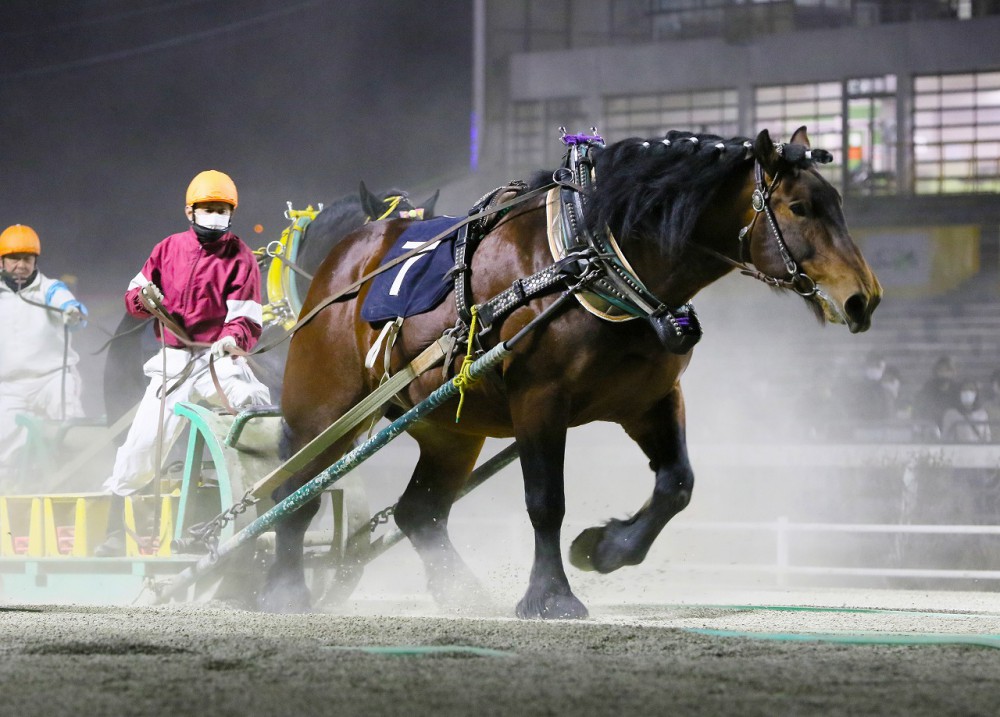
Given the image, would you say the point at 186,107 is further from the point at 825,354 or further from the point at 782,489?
the point at 825,354

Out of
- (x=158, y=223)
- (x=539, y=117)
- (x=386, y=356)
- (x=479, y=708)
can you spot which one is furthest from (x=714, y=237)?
(x=539, y=117)

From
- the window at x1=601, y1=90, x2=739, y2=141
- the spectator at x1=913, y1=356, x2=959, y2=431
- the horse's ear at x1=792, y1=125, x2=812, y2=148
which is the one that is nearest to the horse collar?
the horse's ear at x1=792, y1=125, x2=812, y2=148

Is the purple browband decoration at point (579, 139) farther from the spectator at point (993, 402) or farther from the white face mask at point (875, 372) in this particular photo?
the white face mask at point (875, 372)

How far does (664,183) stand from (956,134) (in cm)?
1359

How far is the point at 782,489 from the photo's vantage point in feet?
30.0

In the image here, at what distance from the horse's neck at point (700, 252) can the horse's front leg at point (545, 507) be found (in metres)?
0.54

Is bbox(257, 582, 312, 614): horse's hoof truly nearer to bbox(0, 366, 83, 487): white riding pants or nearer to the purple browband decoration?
the purple browband decoration

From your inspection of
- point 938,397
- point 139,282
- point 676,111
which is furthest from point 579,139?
point 676,111

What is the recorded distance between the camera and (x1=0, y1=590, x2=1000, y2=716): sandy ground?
223 centimetres

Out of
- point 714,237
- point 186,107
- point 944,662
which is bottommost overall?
point 944,662

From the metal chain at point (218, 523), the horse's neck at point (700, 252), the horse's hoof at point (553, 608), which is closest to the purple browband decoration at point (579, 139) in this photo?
the horse's neck at point (700, 252)

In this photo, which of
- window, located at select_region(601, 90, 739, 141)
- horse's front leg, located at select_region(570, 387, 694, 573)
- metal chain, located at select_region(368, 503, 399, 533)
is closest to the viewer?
horse's front leg, located at select_region(570, 387, 694, 573)

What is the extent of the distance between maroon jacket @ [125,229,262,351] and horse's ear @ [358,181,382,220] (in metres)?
0.73

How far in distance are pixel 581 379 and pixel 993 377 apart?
803 cm
